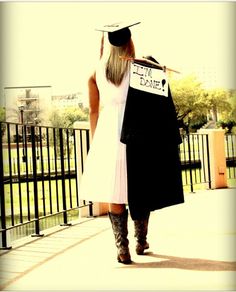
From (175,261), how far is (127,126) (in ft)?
2.96

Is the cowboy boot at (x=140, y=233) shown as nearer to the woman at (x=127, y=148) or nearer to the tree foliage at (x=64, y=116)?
the woman at (x=127, y=148)

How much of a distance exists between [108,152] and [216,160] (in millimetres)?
4945

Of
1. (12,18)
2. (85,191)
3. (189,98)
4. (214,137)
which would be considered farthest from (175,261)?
(189,98)

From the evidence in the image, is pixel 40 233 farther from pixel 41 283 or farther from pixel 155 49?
pixel 155 49

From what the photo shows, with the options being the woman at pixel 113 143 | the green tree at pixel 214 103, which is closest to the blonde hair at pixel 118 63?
the woman at pixel 113 143

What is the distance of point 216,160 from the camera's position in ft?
24.5

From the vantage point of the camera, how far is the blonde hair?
9.04 feet

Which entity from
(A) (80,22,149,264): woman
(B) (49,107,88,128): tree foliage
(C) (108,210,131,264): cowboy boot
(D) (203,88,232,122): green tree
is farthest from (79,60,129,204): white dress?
(D) (203,88,232,122): green tree

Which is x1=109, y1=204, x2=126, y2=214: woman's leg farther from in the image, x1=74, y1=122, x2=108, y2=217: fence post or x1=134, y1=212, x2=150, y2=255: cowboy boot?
x1=74, y1=122, x2=108, y2=217: fence post

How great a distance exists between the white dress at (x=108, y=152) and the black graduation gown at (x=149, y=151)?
79mm

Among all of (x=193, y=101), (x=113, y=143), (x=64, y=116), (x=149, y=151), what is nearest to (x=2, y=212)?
(x=113, y=143)

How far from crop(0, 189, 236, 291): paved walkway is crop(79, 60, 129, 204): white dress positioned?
448 mm

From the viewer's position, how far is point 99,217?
497 centimetres

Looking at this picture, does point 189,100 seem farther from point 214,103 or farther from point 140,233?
point 140,233
